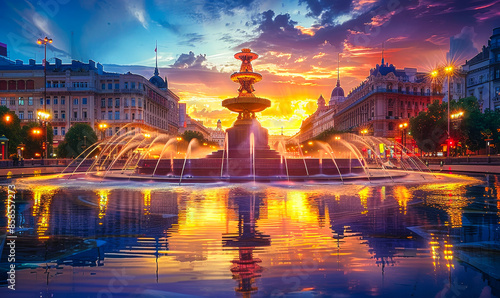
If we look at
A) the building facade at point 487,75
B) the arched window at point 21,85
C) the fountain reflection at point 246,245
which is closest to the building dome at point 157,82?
the arched window at point 21,85

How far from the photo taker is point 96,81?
78.0 metres

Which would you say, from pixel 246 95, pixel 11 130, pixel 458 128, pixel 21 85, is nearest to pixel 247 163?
pixel 246 95

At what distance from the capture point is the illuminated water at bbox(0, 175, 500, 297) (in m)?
3.72

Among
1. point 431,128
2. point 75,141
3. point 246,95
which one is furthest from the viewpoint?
point 75,141

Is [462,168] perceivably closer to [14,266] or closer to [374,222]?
[374,222]

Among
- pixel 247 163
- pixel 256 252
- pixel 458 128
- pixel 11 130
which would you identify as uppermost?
pixel 11 130

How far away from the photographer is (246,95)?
100 ft

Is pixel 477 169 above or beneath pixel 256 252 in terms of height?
beneath

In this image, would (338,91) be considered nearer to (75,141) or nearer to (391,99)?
(391,99)

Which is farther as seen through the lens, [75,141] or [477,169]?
[75,141]

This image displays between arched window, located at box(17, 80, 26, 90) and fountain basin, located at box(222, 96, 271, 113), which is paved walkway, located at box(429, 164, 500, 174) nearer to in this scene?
fountain basin, located at box(222, 96, 271, 113)

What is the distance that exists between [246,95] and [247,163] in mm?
10182

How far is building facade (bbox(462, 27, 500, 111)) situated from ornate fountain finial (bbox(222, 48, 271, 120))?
201 ft

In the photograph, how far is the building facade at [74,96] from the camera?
7581 centimetres
